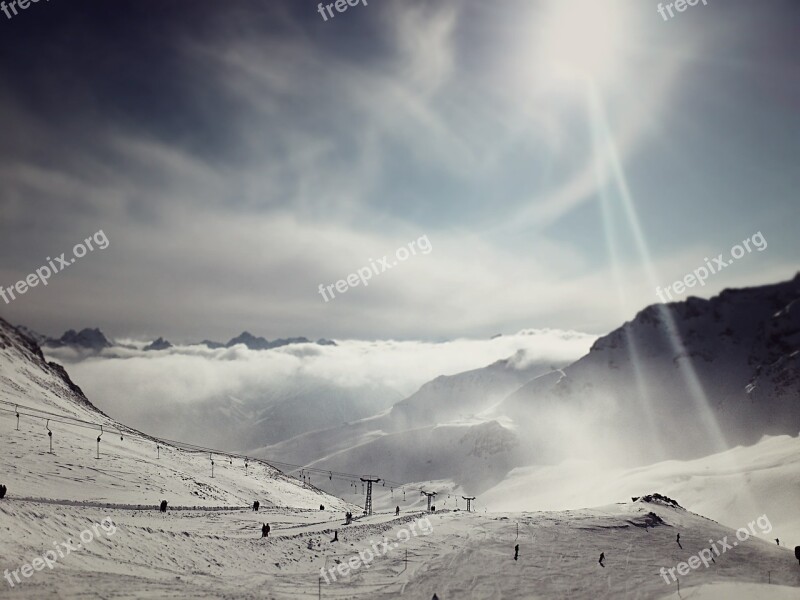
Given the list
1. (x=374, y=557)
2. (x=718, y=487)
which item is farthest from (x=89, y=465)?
(x=718, y=487)

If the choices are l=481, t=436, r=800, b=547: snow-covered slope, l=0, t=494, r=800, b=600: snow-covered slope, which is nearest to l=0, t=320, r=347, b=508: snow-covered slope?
l=0, t=494, r=800, b=600: snow-covered slope

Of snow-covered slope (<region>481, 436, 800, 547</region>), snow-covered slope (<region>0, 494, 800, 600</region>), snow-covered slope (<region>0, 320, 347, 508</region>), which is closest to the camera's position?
snow-covered slope (<region>0, 494, 800, 600</region>)

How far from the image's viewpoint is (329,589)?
32.8 meters

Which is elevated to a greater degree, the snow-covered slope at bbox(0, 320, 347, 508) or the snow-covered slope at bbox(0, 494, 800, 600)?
the snow-covered slope at bbox(0, 320, 347, 508)

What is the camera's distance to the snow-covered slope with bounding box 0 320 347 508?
43.9m

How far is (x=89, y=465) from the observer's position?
50969mm

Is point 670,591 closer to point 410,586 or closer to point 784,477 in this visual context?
point 410,586

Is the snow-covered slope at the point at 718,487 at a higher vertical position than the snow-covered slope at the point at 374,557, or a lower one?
higher

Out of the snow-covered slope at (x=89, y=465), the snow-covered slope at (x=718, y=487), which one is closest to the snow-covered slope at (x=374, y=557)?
the snow-covered slope at (x=89, y=465)

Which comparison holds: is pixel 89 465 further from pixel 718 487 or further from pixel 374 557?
pixel 718 487

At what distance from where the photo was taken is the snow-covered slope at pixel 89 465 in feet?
144

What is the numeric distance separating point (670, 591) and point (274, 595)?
1194 inches

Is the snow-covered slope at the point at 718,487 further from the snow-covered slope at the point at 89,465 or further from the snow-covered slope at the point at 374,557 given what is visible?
the snow-covered slope at the point at 89,465

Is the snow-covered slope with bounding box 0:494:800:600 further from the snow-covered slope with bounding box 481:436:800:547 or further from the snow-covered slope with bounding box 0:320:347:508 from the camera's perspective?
the snow-covered slope with bounding box 481:436:800:547
